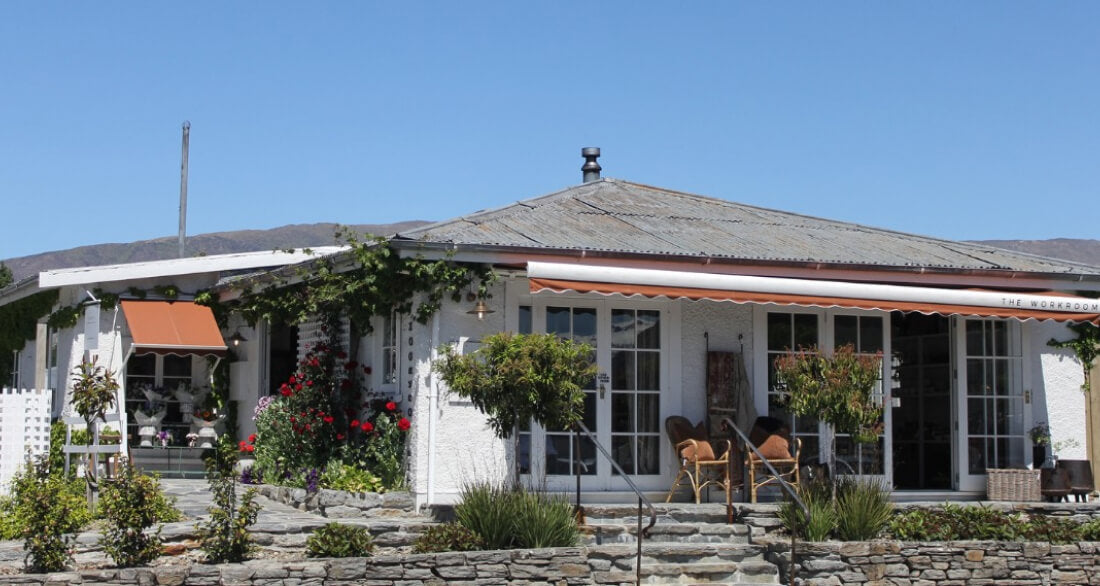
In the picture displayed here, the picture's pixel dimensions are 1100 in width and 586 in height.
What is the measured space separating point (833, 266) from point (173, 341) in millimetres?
8893

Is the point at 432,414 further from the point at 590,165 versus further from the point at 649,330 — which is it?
the point at 590,165

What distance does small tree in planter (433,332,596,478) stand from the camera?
496 inches

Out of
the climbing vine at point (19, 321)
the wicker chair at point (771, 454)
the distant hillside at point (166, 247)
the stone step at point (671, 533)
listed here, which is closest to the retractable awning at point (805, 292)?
the wicker chair at point (771, 454)

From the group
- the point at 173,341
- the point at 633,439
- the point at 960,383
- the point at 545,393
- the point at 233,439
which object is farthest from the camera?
the point at 233,439

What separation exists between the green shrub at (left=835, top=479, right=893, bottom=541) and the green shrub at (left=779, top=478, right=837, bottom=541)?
0.30ft

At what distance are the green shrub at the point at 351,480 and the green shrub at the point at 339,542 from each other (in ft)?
6.79

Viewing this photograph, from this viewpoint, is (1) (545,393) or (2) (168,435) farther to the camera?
(2) (168,435)

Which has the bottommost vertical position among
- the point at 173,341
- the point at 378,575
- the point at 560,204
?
the point at 378,575

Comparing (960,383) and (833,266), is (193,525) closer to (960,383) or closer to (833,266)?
(833,266)

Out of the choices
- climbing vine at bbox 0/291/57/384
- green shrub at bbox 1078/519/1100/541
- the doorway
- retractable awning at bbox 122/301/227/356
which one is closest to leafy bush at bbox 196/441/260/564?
retractable awning at bbox 122/301/227/356

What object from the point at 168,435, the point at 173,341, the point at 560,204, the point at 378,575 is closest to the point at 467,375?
the point at 378,575

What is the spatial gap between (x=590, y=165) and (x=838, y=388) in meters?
7.24

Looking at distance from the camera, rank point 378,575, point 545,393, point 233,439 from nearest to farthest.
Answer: point 378,575
point 545,393
point 233,439

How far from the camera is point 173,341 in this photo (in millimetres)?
17797
